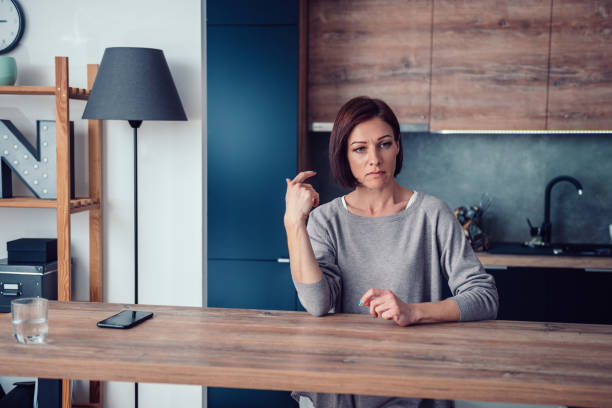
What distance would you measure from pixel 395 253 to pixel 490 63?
2.03 m

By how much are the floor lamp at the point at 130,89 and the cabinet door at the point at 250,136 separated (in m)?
0.90

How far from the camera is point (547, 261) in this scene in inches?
120

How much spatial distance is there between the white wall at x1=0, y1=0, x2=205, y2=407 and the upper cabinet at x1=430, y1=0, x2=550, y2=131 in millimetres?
1536

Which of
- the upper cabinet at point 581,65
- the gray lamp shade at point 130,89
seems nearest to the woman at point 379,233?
the gray lamp shade at point 130,89

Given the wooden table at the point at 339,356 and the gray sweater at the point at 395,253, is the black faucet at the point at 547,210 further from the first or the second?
the wooden table at the point at 339,356

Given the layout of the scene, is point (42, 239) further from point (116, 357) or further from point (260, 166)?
point (116, 357)

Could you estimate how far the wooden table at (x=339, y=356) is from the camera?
1041 millimetres

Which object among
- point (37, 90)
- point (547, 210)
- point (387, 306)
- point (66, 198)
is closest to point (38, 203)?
point (66, 198)

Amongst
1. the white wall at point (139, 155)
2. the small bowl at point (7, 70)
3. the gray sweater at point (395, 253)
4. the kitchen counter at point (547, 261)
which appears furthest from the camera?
the kitchen counter at point (547, 261)

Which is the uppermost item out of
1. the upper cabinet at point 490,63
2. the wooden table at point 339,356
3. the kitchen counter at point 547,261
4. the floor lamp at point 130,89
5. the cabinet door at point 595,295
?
the upper cabinet at point 490,63

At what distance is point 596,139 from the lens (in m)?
3.52

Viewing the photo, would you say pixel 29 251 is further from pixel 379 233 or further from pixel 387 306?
pixel 387 306

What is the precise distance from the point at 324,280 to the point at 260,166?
1.72 m

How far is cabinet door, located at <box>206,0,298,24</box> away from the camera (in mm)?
3055
